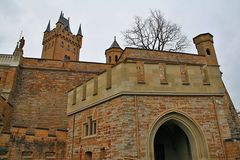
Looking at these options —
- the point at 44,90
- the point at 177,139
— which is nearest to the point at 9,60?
the point at 44,90

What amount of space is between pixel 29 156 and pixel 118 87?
20.6ft

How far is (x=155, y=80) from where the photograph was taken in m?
7.78

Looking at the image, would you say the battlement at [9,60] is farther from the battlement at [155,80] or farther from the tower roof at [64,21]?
the tower roof at [64,21]

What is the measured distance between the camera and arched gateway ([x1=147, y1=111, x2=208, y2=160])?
714 centimetres

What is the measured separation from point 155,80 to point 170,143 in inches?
134

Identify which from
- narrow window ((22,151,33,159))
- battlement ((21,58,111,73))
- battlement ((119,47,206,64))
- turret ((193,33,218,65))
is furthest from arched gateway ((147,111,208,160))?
battlement ((21,58,111,73))

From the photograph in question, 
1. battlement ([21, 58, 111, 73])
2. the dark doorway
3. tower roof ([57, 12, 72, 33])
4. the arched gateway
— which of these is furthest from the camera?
tower roof ([57, 12, 72, 33])

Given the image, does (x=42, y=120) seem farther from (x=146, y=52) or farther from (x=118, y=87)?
(x=118, y=87)

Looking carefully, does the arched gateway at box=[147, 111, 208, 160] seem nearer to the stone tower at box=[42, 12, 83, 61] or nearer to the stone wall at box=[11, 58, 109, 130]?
the stone wall at box=[11, 58, 109, 130]

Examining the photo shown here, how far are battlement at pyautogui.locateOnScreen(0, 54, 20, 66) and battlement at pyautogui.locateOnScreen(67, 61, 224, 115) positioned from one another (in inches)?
435

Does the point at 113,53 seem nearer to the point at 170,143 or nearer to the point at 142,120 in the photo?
the point at 170,143

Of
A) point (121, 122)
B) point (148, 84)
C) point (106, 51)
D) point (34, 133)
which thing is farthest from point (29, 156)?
point (106, 51)

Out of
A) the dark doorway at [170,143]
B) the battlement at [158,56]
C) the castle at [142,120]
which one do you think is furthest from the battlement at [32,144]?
the battlement at [158,56]

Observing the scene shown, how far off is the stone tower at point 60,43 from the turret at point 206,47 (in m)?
26.7
